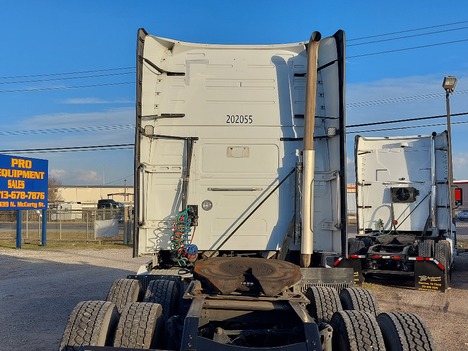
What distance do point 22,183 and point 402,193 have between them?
16941 mm

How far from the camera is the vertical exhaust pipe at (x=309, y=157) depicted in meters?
6.94

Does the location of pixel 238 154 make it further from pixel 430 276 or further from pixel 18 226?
pixel 18 226

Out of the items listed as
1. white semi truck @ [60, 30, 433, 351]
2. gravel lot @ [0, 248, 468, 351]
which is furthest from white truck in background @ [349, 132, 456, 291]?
white semi truck @ [60, 30, 433, 351]

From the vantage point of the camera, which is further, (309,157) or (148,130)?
(148,130)

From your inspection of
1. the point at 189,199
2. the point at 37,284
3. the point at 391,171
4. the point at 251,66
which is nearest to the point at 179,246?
the point at 189,199

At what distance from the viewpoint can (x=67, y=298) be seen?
11141mm

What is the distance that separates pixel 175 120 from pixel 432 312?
5.85 m

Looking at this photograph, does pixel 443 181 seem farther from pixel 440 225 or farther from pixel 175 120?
pixel 175 120

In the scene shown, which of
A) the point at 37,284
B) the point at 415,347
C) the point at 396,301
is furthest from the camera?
the point at 37,284

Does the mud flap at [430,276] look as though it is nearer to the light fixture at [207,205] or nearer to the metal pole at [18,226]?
the light fixture at [207,205]

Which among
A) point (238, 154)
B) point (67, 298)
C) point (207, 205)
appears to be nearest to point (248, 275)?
point (207, 205)

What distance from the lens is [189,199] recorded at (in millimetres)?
7590

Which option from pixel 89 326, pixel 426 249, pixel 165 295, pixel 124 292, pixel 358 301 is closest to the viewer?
pixel 89 326

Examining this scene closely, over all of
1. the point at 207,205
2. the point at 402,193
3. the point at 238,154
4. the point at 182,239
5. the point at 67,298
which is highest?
the point at 238,154
